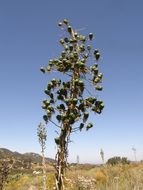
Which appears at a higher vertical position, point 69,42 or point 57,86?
point 69,42

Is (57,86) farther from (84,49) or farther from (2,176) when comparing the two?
(2,176)

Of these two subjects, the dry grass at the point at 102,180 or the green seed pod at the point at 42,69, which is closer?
the green seed pod at the point at 42,69

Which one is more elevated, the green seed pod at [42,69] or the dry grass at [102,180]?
the green seed pod at [42,69]

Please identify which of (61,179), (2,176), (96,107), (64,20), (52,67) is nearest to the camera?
(61,179)

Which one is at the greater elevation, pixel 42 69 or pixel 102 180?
pixel 42 69

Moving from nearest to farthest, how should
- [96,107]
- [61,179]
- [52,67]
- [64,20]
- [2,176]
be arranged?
[61,179] → [96,107] → [52,67] → [64,20] → [2,176]

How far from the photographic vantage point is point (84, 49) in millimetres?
4770

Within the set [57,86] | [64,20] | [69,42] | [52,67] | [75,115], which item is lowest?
[75,115]

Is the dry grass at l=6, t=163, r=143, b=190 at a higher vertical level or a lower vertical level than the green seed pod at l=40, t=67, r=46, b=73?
lower

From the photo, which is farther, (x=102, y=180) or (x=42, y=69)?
(x=102, y=180)

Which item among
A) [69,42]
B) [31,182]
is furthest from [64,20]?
[31,182]

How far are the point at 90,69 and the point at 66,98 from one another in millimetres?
545

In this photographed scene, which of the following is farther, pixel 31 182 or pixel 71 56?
pixel 31 182

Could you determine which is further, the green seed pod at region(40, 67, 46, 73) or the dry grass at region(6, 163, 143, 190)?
the dry grass at region(6, 163, 143, 190)
